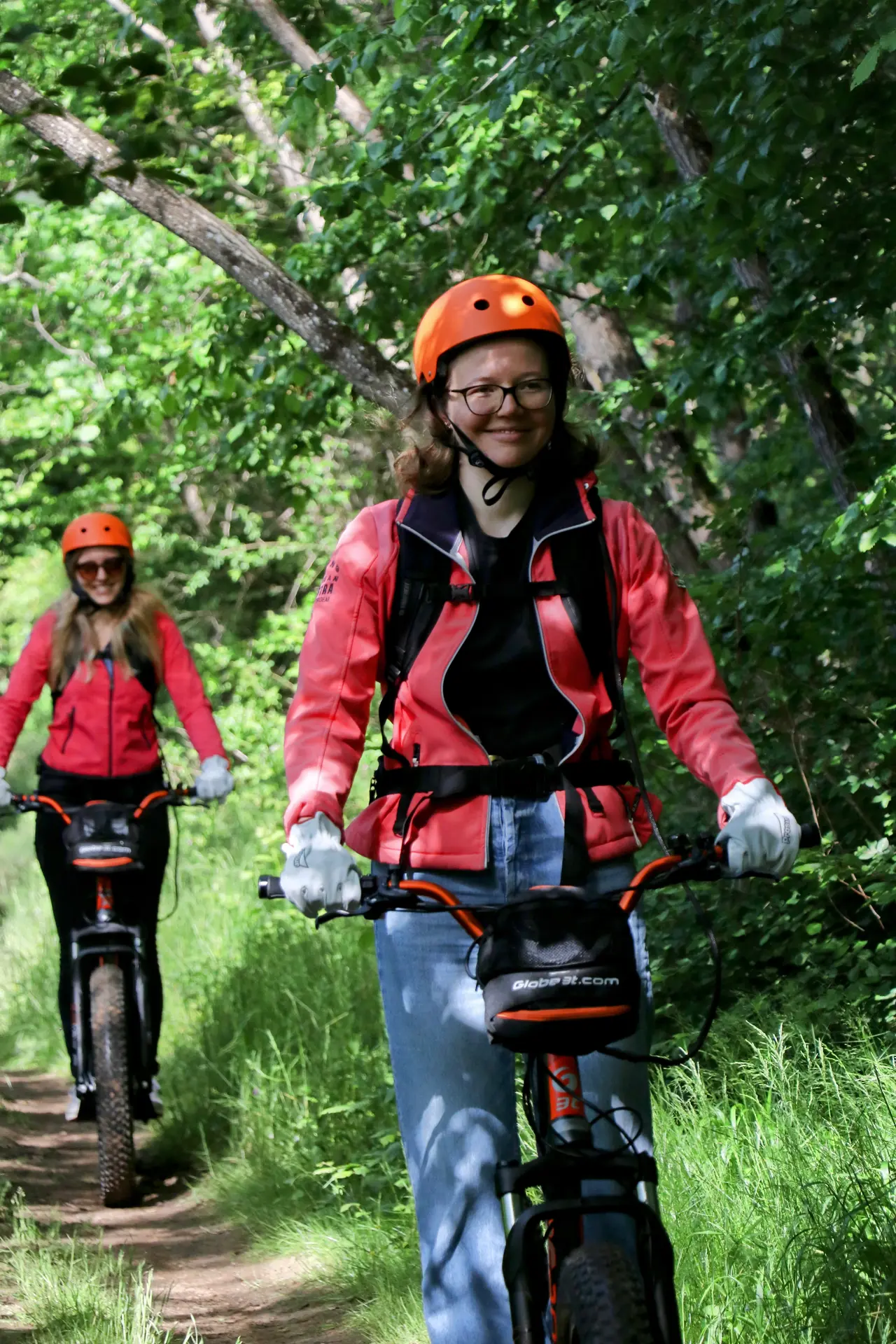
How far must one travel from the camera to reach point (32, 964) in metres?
10.9

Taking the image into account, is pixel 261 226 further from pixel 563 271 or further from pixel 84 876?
pixel 84 876

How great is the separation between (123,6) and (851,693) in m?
7.87

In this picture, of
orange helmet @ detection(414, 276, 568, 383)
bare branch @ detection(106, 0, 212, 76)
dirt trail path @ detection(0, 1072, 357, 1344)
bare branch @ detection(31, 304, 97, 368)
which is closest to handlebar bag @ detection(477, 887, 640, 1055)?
orange helmet @ detection(414, 276, 568, 383)

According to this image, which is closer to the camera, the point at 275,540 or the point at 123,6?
the point at 123,6

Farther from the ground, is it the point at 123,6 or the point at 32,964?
the point at 123,6

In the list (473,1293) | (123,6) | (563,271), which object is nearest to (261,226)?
(123,6)

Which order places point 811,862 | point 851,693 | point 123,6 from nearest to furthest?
point 811,862
point 851,693
point 123,6

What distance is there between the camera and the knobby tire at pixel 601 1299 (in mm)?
2264

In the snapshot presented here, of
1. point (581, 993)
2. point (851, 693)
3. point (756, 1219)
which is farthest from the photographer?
point (851, 693)

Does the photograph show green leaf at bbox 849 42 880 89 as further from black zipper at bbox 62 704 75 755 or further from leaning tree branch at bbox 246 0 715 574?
black zipper at bbox 62 704 75 755

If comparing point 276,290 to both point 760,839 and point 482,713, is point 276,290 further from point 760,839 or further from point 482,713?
point 760,839

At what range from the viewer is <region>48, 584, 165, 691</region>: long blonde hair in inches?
271

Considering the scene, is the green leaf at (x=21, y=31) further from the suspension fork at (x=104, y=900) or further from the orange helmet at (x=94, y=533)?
the suspension fork at (x=104, y=900)

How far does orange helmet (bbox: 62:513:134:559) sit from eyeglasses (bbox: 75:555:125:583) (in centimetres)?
6
